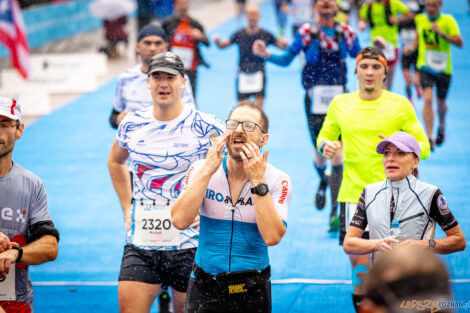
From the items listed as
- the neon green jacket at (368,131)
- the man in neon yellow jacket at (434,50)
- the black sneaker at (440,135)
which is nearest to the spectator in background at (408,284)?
the neon green jacket at (368,131)

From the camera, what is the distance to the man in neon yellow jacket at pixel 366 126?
5012 millimetres

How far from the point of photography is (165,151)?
14.8 ft

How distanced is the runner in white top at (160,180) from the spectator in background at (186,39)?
17.9ft

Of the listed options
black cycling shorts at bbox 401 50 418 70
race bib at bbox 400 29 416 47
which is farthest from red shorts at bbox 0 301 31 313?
race bib at bbox 400 29 416 47

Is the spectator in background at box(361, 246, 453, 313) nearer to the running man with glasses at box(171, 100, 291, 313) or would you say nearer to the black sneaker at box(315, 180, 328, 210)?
the running man with glasses at box(171, 100, 291, 313)

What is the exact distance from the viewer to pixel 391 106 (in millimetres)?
5078

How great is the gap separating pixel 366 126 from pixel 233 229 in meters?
1.81

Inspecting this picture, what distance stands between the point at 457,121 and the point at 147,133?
27.4 ft

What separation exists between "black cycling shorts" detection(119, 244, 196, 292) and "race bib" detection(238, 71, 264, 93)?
5950mm

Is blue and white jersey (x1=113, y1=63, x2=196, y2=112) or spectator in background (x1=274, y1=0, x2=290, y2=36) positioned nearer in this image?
blue and white jersey (x1=113, y1=63, x2=196, y2=112)

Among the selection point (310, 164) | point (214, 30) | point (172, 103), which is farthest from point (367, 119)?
point (214, 30)

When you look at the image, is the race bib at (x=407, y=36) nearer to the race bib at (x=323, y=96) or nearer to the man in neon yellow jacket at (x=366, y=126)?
the race bib at (x=323, y=96)

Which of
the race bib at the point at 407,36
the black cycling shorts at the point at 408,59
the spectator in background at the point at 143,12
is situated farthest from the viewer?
the spectator in background at the point at 143,12

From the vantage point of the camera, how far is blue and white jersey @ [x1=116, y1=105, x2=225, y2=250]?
4.49 metres
